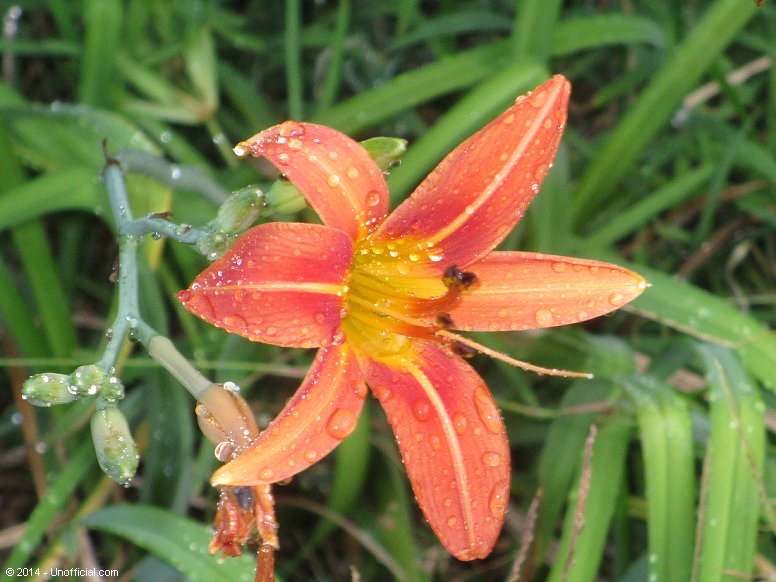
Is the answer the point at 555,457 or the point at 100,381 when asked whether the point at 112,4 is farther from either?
the point at 555,457

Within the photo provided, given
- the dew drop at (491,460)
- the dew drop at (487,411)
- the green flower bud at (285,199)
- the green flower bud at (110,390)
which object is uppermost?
the green flower bud at (285,199)

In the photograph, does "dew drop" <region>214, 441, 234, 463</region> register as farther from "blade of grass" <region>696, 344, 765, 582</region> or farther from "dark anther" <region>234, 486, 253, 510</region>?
"blade of grass" <region>696, 344, 765, 582</region>

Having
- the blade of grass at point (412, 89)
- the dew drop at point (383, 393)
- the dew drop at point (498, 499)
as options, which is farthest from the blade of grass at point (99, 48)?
the dew drop at point (498, 499)

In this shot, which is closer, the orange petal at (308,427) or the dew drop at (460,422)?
the orange petal at (308,427)

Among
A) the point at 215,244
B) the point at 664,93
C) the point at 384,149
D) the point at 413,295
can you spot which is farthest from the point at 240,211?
the point at 664,93

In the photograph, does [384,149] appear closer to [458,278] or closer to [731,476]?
[458,278]

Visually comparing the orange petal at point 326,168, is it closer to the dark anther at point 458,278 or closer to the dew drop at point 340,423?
the dark anther at point 458,278

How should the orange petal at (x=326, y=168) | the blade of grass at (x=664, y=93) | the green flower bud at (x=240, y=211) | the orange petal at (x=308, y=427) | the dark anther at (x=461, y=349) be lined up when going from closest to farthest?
the orange petal at (x=308, y=427)
the orange petal at (x=326, y=168)
the green flower bud at (x=240, y=211)
the dark anther at (x=461, y=349)
the blade of grass at (x=664, y=93)

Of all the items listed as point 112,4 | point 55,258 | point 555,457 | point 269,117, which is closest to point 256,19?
point 269,117
